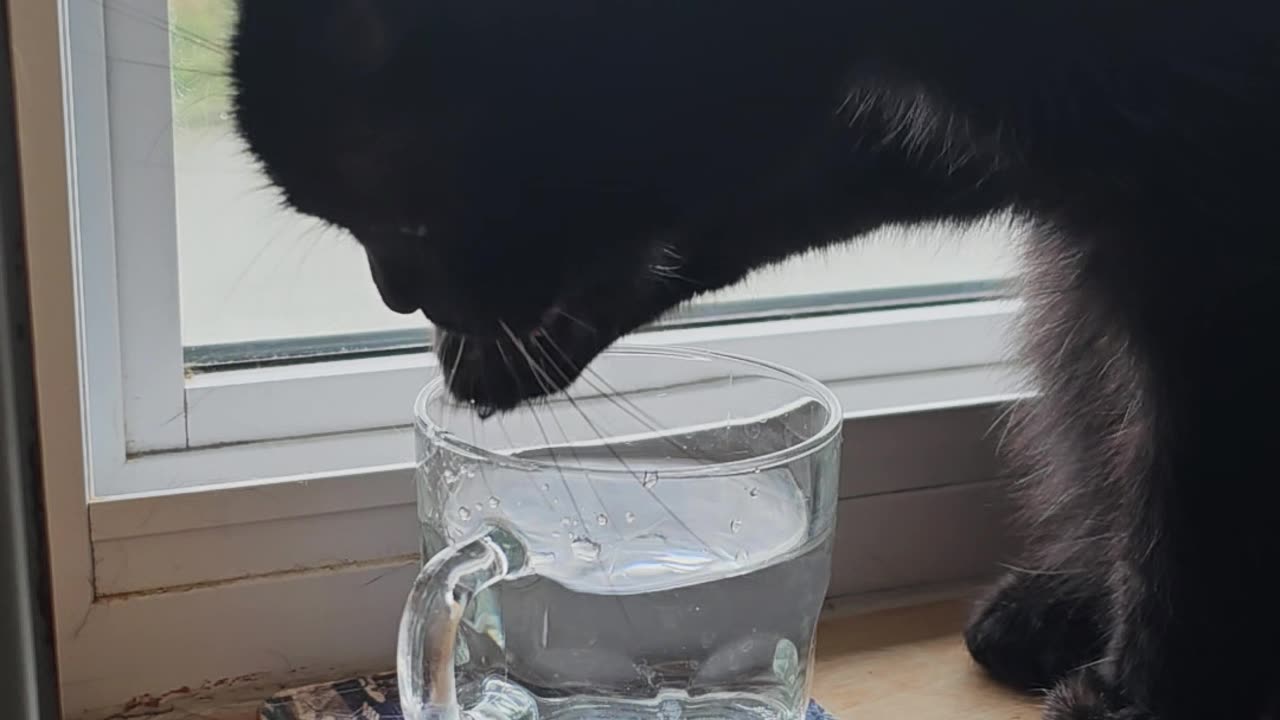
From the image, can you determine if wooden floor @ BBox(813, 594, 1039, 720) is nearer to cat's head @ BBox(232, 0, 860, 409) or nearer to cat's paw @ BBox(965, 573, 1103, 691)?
cat's paw @ BBox(965, 573, 1103, 691)

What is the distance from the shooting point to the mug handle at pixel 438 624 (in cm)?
61

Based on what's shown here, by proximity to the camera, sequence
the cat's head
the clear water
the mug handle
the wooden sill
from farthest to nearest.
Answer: the wooden sill → the clear water → the mug handle → the cat's head

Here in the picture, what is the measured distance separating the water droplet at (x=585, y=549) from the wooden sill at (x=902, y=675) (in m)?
0.17

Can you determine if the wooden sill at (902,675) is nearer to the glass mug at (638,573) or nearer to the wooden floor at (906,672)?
the wooden floor at (906,672)

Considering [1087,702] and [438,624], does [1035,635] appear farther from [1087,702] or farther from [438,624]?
[438,624]

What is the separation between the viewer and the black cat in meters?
Answer: 0.50

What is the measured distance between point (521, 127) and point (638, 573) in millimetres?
309

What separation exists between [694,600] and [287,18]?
1.15 ft

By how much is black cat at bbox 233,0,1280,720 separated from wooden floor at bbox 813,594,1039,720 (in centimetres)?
6

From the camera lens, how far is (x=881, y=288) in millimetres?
1057

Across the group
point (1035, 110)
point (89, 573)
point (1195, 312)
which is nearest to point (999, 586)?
point (1195, 312)

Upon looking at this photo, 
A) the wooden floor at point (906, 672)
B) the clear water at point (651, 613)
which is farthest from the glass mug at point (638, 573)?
the wooden floor at point (906, 672)

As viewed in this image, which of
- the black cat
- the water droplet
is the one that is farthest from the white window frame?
the black cat

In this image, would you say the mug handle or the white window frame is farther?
the white window frame
